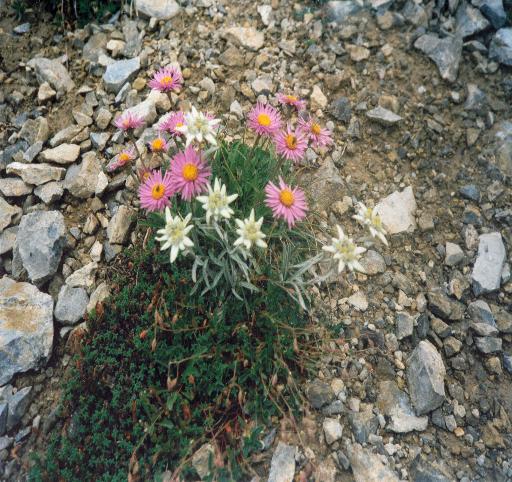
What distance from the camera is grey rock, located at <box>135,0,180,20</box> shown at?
5.52m

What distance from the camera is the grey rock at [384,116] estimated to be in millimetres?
4898

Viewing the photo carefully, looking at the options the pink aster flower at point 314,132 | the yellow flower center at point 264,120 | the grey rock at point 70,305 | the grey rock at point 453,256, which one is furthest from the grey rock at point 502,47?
the grey rock at point 70,305

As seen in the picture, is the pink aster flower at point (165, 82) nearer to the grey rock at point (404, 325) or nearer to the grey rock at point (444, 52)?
the grey rock at point (404, 325)

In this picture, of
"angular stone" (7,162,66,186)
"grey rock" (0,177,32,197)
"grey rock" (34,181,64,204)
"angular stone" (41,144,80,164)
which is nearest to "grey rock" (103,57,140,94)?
"angular stone" (41,144,80,164)

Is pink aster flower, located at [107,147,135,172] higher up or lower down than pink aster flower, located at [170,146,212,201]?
lower down

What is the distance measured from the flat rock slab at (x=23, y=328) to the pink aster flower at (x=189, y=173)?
1.59 m

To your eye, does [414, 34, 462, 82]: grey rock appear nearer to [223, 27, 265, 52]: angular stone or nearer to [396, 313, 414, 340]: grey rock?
[223, 27, 265, 52]: angular stone

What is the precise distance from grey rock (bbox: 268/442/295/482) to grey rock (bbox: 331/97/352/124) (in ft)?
10.5

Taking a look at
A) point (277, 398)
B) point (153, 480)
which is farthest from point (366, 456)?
point (153, 480)

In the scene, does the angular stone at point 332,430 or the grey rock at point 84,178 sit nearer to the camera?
the angular stone at point 332,430

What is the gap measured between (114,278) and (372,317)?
2.22 metres

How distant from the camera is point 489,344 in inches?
157

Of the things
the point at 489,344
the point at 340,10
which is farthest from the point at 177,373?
the point at 340,10

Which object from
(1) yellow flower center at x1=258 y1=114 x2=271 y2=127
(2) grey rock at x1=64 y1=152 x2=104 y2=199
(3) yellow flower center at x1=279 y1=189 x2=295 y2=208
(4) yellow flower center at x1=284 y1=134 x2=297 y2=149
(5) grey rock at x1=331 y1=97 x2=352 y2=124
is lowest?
(2) grey rock at x1=64 y1=152 x2=104 y2=199
